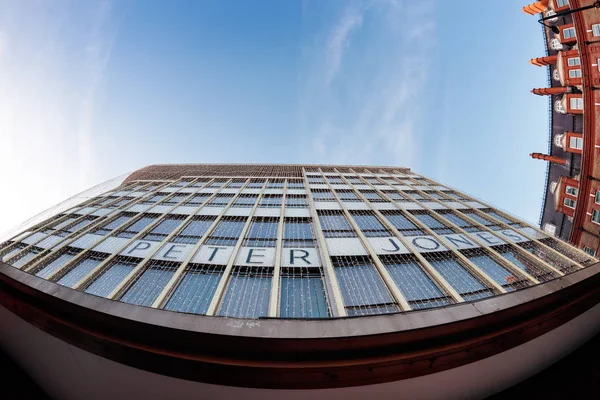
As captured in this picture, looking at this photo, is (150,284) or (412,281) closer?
(150,284)

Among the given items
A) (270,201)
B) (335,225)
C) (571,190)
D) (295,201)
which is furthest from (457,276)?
(571,190)

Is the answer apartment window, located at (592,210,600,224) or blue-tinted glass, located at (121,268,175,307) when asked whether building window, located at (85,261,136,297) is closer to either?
blue-tinted glass, located at (121,268,175,307)

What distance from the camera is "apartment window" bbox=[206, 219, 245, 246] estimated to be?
1461cm

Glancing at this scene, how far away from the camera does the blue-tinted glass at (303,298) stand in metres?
9.65

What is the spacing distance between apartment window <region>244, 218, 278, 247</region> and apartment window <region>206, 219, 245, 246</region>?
0.67m

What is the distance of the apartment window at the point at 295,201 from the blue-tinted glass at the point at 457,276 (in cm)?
974

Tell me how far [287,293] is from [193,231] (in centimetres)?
816

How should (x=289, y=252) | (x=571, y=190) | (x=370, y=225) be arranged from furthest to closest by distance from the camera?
(x=571, y=190), (x=370, y=225), (x=289, y=252)

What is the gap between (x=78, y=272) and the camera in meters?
12.5

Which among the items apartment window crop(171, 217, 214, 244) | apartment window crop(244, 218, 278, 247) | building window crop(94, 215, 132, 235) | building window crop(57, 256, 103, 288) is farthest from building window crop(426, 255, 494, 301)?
building window crop(94, 215, 132, 235)

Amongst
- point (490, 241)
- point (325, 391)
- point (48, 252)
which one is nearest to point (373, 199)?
point (490, 241)

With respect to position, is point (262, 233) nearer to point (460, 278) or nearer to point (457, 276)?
point (457, 276)

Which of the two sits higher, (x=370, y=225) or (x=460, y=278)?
(x=370, y=225)

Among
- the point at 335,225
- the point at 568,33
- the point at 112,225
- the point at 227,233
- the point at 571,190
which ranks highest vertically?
the point at 568,33
